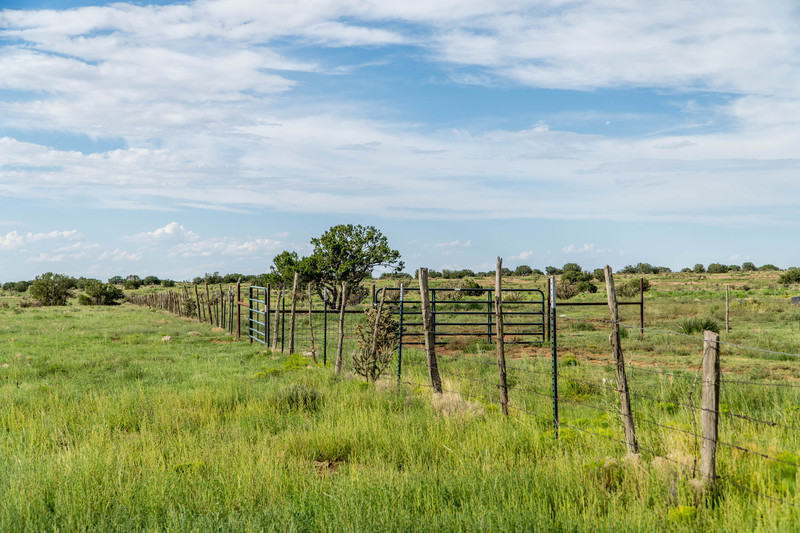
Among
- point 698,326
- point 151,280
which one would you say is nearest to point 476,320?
point 698,326

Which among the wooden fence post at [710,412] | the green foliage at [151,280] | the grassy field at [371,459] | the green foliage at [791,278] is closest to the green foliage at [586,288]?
the green foliage at [791,278]

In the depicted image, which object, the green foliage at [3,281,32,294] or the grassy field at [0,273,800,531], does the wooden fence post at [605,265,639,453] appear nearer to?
the grassy field at [0,273,800,531]

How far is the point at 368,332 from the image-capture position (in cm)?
1214

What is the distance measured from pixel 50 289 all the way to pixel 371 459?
63.5 m

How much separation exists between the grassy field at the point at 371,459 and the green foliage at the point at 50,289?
179 feet

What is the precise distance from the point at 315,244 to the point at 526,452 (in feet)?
112

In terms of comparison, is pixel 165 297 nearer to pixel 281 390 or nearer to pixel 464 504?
pixel 281 390

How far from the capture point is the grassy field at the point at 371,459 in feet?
14.5

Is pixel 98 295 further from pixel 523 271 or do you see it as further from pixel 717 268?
pixel 717 268

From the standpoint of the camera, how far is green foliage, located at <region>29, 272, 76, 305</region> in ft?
192

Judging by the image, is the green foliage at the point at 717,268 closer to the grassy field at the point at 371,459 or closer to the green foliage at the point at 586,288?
the green foliage at the point at 586,288

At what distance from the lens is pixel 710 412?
15.8ft

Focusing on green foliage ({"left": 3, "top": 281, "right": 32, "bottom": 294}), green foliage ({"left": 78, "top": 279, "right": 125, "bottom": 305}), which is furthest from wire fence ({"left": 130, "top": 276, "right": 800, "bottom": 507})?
green foliage ({"left": 3, "top": 281, "right": 32, "bottom": 294})

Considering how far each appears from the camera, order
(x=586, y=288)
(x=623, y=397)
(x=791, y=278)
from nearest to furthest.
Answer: (x=623, y=397) → (x=586, y=288) → (x=791, y=278)
